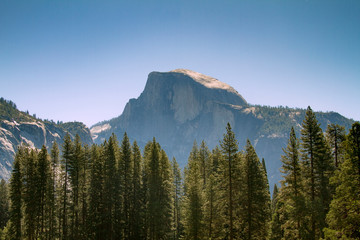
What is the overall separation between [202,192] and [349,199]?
62.5 ft

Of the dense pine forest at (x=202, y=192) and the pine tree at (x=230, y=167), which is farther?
the pine tree at (x=230, y=167)

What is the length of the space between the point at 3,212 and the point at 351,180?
7754cm

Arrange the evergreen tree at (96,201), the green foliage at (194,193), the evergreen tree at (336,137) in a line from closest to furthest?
1. the green foliage at (194,193)
2. the evergreen tree at (336,137)
3. the evergreen tree at (96,201)

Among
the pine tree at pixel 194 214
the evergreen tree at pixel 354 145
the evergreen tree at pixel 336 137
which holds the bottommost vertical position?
the pine tree at pixel 194 214

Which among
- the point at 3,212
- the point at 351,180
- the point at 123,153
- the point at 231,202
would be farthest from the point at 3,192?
the point at 351,180

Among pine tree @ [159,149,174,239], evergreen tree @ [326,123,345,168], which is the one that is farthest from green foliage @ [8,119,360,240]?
evergreen tree @ [326,123,345,168]

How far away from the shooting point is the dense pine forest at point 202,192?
2386 centimetres

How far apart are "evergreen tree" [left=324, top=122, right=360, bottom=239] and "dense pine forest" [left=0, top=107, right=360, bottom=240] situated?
56 millimetres

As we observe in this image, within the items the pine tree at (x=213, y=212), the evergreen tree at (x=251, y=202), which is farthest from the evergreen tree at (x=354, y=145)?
the pine tree at (x=213, y=212)

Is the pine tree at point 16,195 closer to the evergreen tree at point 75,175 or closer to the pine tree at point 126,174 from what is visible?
the evergreen tree at point 75,175

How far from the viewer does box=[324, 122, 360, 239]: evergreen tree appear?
54.7 ft

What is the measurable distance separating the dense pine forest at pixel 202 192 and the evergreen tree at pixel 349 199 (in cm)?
6

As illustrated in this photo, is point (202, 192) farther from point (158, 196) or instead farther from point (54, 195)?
point (54, 195)

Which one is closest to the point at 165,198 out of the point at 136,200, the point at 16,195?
the point at 136,200
